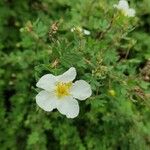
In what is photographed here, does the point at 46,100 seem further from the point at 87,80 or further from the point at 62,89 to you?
the point at 87,80

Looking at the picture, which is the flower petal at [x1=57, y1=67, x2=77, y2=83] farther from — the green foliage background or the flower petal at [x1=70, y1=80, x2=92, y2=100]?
the green foliage background

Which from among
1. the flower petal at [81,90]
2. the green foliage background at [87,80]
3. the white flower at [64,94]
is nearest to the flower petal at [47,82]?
the white flower at [64,94]

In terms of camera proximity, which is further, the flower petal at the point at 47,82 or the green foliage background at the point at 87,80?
the green foliage background at the point at 87,80

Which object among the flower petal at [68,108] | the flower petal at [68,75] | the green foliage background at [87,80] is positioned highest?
the flower petal at [68,75]

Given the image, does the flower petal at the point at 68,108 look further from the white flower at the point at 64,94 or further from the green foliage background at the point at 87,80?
the green foliage background at the point at 87,80

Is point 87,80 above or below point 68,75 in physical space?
below

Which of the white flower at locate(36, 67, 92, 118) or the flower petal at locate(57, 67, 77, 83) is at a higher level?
the flower petal at locate(57, 67, 77, 83)

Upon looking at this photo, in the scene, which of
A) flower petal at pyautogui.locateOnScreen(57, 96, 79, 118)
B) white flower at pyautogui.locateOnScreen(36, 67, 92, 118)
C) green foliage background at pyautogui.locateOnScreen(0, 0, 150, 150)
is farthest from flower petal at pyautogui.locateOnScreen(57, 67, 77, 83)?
green foliage background at pyautogui.locateOnScreen(0, 0, 150, 150)

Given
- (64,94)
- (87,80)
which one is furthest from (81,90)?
(87,80)
